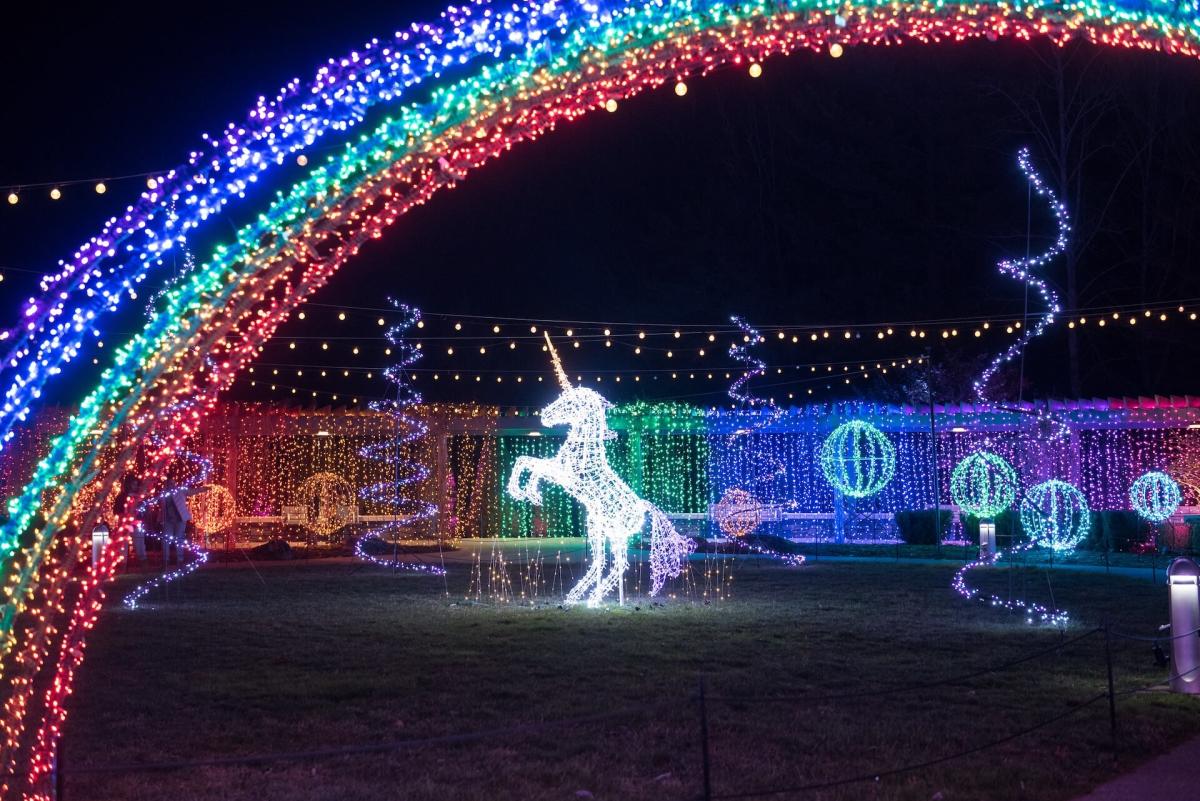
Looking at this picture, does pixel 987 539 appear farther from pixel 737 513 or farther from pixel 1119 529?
pixel 737 513

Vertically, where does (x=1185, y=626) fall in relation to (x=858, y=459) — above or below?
below

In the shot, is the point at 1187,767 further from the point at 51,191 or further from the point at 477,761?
the point at 51,191

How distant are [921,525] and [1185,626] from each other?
18.1 meters

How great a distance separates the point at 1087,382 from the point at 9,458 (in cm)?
2812

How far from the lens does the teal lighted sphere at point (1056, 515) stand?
875 inches

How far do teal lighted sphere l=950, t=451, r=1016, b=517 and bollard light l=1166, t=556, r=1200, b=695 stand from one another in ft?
43.1

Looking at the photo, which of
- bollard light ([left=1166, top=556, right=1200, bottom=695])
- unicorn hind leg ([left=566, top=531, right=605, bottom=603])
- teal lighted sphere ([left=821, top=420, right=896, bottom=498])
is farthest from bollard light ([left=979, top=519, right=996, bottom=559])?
bollard light ([left=1166, top=556, right=1200, bottom=695])

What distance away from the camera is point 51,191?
893cm

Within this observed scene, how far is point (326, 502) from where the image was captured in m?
30.8

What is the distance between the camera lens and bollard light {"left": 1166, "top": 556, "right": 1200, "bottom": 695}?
938 cm

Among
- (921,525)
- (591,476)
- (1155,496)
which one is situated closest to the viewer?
(591,476)

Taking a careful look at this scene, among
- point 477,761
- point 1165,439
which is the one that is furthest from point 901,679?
point 1165,439

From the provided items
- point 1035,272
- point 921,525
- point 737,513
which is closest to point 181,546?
point 737,513

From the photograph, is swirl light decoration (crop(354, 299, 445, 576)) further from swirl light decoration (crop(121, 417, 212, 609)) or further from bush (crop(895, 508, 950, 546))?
bush (crop(895, 508, 950, 546))
